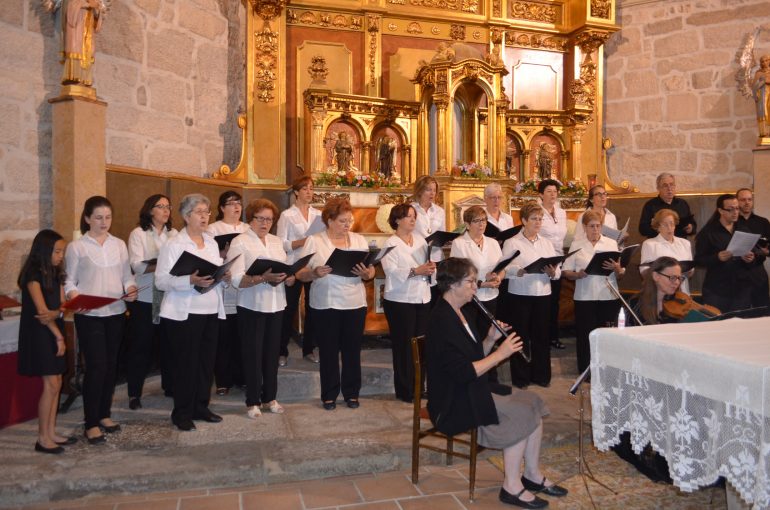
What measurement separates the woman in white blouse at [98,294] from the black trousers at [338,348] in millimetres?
1347

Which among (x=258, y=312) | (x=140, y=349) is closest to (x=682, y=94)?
(x=258, y=312)

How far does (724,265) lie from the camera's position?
5.96 metres

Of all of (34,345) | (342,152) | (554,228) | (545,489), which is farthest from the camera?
(342,152)

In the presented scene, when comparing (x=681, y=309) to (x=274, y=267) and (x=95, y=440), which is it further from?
(x=95, y=440)

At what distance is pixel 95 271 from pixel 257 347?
1176mm

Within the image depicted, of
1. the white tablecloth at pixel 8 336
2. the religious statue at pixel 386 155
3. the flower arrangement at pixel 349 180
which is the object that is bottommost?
the white tablecloth at pixel 8 336

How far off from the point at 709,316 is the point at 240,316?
306 centimetres

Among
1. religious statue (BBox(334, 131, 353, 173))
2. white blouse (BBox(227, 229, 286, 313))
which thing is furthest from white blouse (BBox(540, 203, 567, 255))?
white blouse (BBox(227, 229, 286, 313))

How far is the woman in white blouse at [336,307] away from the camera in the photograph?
491 centimetres

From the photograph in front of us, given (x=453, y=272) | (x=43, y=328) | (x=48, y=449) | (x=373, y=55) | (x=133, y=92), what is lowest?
(x=48, y=449)

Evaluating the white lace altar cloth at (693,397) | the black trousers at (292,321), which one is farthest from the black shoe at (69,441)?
the white lace altar cloth at (693,397)

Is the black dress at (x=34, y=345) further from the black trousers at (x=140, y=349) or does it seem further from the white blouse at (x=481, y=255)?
the white blouse at (x=481, y=255)

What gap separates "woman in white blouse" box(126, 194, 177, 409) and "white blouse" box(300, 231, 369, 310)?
112 centimetres

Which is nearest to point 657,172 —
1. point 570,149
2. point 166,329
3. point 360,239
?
point 570,149
